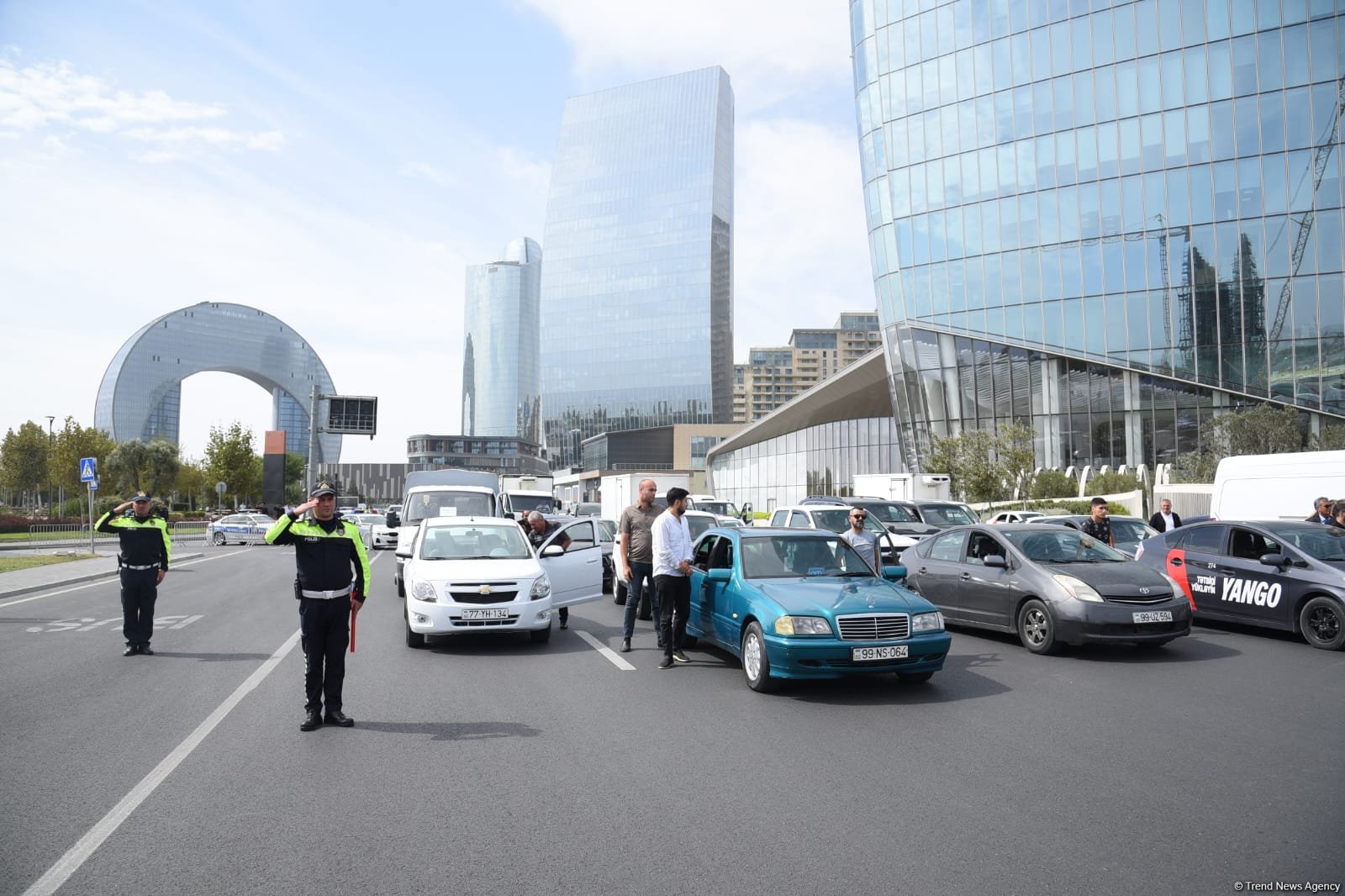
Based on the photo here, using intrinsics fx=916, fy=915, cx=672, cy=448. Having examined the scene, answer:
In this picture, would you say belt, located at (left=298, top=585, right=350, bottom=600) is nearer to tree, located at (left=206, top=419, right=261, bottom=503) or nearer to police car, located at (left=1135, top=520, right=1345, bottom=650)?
police car, located at (left=1135, top=520, right=1345, bottom=650)

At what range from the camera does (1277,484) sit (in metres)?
16.2

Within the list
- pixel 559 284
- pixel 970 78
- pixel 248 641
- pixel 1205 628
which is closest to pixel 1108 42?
pixel 970 78

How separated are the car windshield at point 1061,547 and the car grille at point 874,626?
3.46 metres

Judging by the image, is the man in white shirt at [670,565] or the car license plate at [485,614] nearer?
the man in white shirt at [670,565]

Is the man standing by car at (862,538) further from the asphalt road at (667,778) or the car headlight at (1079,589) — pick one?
the asphalt road at (667,778)

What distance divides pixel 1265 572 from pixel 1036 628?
328cm

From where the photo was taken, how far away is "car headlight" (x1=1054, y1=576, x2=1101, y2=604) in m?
9.94

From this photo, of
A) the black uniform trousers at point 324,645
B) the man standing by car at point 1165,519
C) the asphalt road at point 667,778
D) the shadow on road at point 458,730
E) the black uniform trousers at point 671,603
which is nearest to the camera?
the asphalt road at point 667,778

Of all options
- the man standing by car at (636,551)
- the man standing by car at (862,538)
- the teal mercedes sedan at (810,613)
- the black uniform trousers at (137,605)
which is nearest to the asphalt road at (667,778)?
the teal mercedes sedan at (810,613)

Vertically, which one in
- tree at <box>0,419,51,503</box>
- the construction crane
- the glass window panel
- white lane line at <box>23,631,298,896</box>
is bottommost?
white lane line at <box>23,631,298,896</box>

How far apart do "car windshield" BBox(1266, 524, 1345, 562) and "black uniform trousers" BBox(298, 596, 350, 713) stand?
10.8 m

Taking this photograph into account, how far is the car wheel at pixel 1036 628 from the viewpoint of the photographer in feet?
33.3

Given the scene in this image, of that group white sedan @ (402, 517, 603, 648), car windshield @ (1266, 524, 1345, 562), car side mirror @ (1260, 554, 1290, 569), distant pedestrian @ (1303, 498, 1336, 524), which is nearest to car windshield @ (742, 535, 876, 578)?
white sedan @ (402, 517, 603, 648)

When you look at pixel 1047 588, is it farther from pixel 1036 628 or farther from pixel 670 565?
pixel 670 565
